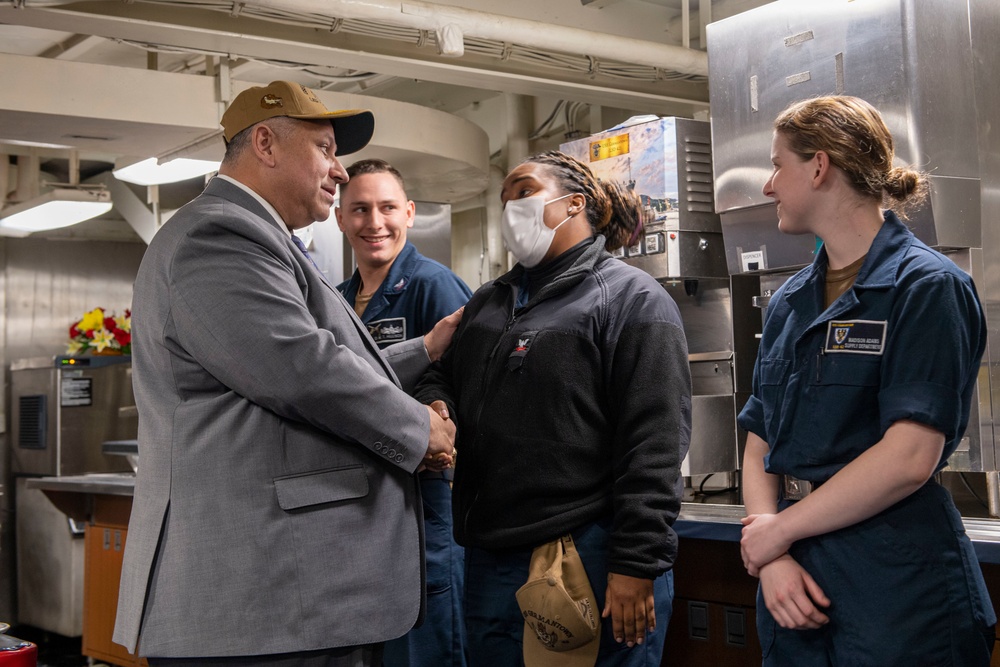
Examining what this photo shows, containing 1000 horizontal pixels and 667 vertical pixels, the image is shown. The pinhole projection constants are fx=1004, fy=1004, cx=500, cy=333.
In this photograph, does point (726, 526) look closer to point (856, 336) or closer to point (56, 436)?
point (856, 336)

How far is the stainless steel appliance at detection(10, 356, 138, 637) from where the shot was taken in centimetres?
658

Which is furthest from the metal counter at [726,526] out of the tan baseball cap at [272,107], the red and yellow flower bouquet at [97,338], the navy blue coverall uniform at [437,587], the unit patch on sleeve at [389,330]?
the red and yellow flower bouquet at [97,338]

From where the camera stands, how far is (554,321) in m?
2.11

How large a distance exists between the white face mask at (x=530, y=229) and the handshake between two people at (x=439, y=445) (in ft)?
1.54

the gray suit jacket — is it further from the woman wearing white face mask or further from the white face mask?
the white face mask

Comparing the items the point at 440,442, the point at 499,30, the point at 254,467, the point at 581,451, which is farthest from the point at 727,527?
the point at 499,30

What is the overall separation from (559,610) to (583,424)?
1.21 ft

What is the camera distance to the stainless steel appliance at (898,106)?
2916 millimetres

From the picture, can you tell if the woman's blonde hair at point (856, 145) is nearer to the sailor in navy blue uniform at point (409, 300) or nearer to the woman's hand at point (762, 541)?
the woman's hand at point (762, 541)

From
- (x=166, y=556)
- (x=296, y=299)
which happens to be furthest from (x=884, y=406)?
(x=166, y=556)

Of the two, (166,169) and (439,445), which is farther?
(166,169)

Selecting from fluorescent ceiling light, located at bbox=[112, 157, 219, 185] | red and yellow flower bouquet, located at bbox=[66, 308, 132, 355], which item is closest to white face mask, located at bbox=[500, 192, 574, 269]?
fluorescent ceiling light, located at bbox=[112, 157, 219, 185]

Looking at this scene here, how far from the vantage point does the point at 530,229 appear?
2.26m

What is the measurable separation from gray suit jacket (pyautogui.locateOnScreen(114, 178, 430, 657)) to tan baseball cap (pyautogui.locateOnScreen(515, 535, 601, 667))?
0.88ft
